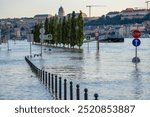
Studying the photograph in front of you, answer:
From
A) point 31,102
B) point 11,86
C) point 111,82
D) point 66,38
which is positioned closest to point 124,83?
point 111,82

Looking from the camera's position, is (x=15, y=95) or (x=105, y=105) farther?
(x=15, y=95)

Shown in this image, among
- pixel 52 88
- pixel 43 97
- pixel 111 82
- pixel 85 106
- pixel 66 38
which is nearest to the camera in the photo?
pixel 85 106

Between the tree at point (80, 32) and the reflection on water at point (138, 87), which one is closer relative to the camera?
the reflection on water at point (138, 87)

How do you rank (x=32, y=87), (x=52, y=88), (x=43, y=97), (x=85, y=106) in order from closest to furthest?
(x=85, y=106), (x=43, y=97), (x=52, y=88), (x=32, y=87)

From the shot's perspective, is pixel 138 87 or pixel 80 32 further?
pixel 80 32

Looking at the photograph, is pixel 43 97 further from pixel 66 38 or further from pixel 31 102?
pixel 66 38

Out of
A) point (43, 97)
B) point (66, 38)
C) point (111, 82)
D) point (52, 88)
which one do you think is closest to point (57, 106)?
point (43, 97)

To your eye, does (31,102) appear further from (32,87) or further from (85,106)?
(32,87)

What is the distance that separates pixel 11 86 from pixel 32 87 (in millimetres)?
1587

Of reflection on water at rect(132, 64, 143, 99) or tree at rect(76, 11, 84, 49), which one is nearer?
reflection on water at rect(132, 64, 143, 99)

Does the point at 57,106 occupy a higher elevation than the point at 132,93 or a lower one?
higher

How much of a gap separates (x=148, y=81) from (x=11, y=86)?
287 inches

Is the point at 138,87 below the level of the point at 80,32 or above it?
below

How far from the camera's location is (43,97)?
69.4 feet
